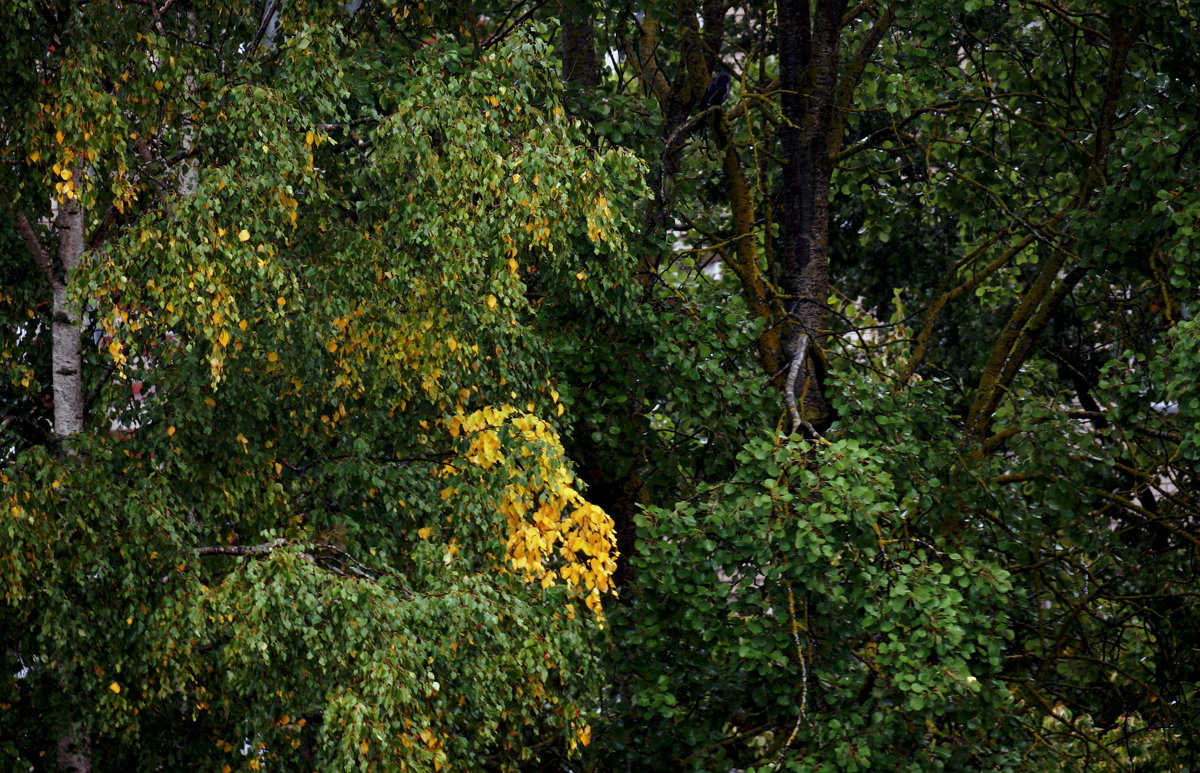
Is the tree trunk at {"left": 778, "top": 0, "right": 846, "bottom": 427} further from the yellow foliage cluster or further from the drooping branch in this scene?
the drooping branch

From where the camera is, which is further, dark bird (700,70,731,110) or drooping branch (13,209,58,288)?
dark bird (700,70,731,110)

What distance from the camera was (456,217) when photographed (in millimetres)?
9234

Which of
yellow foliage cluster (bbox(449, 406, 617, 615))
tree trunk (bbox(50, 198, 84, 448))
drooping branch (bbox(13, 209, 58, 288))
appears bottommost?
yellow foliage cluster (bbox(449, 406, 617, 615))

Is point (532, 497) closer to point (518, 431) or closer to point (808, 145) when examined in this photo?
point (518, 431)

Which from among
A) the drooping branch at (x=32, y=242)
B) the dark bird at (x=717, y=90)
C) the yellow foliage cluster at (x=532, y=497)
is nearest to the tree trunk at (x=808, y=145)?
the dark bird at (x=717, y=90)

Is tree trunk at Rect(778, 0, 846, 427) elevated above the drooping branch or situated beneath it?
elevated above

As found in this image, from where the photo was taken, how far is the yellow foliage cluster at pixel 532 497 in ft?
29.9

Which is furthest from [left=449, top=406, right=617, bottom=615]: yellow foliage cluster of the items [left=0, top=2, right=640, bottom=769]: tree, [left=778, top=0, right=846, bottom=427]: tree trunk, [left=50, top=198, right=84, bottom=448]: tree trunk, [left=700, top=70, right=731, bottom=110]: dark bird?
[left=700, top=70, right=731, bottom=110]: dark bird

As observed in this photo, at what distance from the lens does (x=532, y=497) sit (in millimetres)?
9492

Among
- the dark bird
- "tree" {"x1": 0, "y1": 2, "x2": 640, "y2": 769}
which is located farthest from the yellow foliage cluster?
the dark bird

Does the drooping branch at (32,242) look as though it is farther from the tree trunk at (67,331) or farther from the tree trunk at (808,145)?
the tree trunk at (808,145)

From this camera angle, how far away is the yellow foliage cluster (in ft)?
29.9

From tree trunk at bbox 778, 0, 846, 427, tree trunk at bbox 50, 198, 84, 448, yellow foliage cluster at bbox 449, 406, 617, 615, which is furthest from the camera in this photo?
tree trunk at bbox 778, 0, 846, 427

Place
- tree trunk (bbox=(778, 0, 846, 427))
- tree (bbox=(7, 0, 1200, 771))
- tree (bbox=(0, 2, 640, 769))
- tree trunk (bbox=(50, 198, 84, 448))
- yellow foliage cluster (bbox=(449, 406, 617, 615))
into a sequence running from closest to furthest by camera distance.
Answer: tree (bbox=(0, 2, 640, 769)) < tree (bbox=(7, 0, 1200, 771)) < yellow foliage cluster (bbox=(449, 406, 617, 615)) < tree trunk (bbox=(50, 198, 84, 448)) < tree trunk (bbox=(778, 0, 846, 427))
